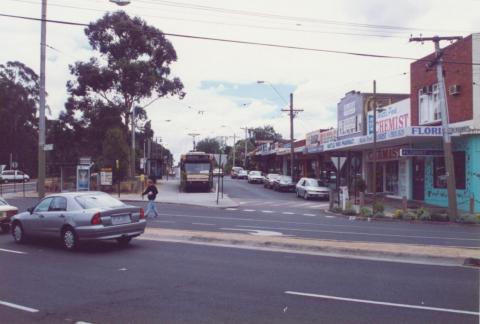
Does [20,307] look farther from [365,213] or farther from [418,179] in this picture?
[418,179]

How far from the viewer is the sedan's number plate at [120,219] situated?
38.7 ft

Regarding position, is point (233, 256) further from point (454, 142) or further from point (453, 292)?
point (454, 142)

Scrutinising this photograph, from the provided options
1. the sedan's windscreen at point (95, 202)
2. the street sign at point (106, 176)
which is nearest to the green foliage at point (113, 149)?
the street sign at point (106, 176)

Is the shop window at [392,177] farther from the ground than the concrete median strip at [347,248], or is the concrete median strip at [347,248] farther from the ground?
the shop window at [392,177]

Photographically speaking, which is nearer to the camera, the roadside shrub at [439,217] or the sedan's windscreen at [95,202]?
the sedan's windscreen at [95,202]

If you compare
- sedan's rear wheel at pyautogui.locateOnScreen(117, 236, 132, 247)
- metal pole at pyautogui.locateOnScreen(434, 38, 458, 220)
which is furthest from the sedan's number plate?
metal pole at pyautogui.locateOnScreen(434, 38, 458, 220)

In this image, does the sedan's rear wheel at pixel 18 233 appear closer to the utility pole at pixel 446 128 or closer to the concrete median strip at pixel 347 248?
the concrete median strip at pixel 347 248

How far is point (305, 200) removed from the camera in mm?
33469

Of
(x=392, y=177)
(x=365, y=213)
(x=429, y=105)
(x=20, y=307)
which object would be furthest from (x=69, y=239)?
(x=392, y=177)

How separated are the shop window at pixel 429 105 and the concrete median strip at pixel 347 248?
1755cm

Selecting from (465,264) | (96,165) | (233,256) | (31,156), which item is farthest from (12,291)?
(31,156)

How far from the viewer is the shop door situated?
2945 cm

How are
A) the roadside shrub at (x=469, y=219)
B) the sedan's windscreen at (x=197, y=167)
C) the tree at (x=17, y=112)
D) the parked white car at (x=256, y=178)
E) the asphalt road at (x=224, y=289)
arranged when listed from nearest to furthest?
the asphalt road at (x=224, y=289) → the roadside shrub at (x=469, y=219) → the sedan's windscreen at (x=197, y=167) → the parked white car at (x=256, y=178) → the tree at (x=17, y=112)

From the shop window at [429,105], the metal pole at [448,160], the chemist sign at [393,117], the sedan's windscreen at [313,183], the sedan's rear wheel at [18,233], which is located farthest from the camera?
the sedan's windscreen at [313,183]
